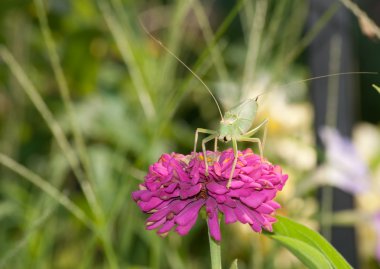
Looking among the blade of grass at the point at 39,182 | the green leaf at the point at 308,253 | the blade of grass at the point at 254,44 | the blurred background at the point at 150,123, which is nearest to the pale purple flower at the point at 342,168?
the blurred background at the point at 150,123

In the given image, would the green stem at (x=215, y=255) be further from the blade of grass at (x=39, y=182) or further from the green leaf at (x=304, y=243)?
the blade of grass at (x=39, y=182)

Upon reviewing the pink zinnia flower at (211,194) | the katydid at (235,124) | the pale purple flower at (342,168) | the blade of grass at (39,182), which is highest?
the pale purple flower at (342,168)

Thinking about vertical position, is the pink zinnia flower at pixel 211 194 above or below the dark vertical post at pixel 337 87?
below

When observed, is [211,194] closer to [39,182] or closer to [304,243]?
[304,243]

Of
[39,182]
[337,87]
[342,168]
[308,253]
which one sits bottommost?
[308,253]

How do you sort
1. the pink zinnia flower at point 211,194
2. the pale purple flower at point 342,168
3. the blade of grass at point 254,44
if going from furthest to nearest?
the pale purple flower at point 342,168 < the blade of grass at point 254,44 < the pink zinnia flower at point 211,194

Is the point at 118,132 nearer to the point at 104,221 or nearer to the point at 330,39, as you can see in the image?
the point at 330,39

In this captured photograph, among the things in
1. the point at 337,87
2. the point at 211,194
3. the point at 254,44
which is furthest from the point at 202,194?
the point at 337,87

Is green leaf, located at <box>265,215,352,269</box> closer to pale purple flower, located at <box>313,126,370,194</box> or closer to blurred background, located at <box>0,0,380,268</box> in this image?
blurred background, located at <box>0,0,380,268</box>
